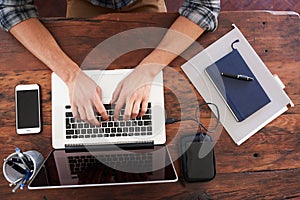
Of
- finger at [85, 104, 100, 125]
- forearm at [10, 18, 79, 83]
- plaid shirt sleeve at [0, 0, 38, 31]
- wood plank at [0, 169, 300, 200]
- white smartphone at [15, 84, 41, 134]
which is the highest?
plaid shirt sleeve at [0, 0, 38, 31]

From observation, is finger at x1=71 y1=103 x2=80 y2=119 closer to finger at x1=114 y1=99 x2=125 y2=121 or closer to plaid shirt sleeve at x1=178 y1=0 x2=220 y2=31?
finger at x1=114 y1=99 x2=125 y2=121

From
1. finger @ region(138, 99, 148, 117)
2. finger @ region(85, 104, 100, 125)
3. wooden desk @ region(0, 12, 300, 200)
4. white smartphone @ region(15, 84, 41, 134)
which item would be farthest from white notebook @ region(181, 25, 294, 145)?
white smartphone @ region(15, 84, 41, 134)

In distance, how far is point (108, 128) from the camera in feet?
2.87

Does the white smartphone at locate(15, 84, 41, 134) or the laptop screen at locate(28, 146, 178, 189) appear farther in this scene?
the white smartphone at locate(15, 84, 41, 134)

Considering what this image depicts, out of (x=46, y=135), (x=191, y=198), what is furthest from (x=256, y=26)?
(x=46, y=135)

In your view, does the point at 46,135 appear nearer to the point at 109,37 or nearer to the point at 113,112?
the point at 113,112

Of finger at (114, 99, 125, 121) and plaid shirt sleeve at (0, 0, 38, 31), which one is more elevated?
plaid shirt sleeve at (0, 0, 38, 31)

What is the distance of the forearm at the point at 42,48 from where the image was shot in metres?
0.90

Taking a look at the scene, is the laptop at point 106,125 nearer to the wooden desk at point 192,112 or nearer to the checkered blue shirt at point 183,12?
the wooden desk at point 192,112

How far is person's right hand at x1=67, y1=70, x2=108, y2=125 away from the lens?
863 mm

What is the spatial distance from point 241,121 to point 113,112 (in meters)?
0.31

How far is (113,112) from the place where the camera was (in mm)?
879

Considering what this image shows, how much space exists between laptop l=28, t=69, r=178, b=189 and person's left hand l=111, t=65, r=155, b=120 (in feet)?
0.05

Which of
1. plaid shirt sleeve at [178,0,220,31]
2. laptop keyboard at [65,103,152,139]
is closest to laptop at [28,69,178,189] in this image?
laptop keyboard at [65,103,152,139]
